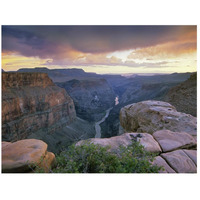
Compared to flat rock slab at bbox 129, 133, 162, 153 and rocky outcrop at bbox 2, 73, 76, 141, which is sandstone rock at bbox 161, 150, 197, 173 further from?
rocky outcrop at bbox 2, 73, 76, 141

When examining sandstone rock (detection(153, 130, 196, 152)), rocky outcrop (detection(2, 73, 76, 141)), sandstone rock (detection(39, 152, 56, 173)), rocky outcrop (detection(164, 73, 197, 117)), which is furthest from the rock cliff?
rocky outcrop (detection(2, 73, 76, 141))

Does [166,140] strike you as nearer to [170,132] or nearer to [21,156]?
[170,132]

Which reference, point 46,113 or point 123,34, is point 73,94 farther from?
point 123,34

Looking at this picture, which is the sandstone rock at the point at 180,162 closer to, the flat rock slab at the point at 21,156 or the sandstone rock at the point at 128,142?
the sandstone rock at the point at 128,142

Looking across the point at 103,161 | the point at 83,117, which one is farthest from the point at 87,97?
the point at 103,161

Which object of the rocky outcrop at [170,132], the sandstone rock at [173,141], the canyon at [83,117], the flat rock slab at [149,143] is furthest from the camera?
the canyon at [83,117]

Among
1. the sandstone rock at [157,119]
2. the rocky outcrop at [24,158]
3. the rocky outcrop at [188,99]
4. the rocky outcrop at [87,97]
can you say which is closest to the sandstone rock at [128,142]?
the rocky outcrop at [24,158]

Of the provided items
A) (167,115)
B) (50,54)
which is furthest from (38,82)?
(167,115)
